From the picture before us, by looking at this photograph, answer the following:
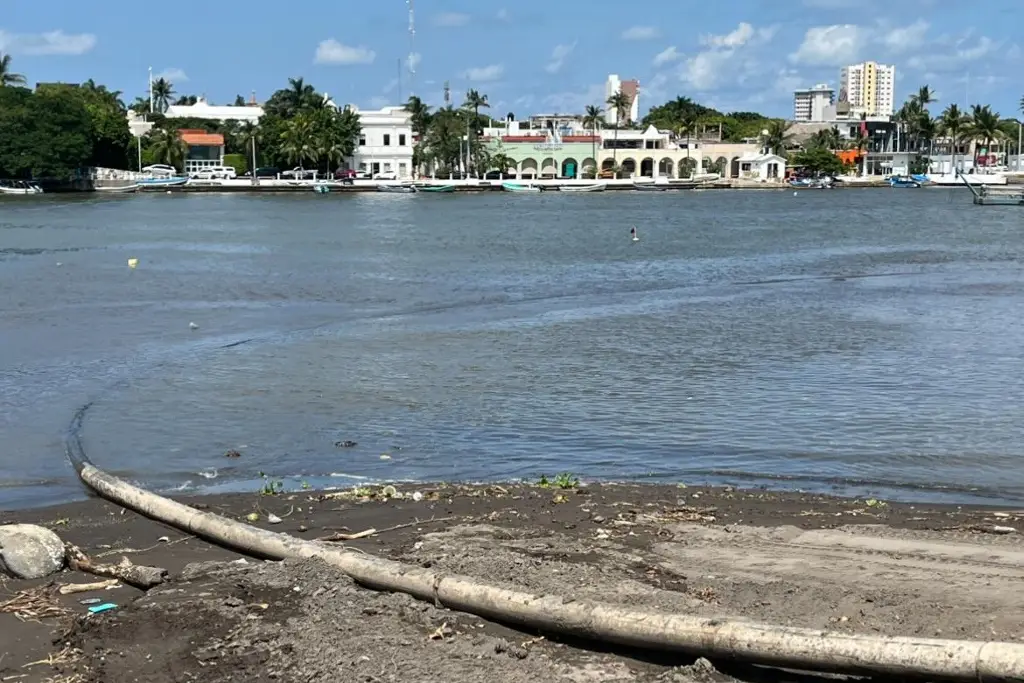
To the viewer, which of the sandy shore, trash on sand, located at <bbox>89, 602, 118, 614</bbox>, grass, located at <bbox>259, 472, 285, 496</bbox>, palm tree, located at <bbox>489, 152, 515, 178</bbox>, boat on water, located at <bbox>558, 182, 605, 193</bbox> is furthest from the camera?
palm tree, located at <bbox>489, 152, 515, 178</bbox>

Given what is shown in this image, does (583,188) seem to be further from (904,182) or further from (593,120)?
(904,182)

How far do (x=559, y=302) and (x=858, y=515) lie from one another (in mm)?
23533

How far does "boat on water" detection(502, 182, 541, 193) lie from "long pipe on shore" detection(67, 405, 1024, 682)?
468 ft

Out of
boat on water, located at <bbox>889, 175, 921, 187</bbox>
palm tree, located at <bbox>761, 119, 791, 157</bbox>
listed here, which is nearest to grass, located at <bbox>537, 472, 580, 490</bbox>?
palm tree, located at <bbox>761, 119, 791, 157</bbox>

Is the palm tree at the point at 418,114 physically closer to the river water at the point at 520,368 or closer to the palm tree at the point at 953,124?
the palm tree at the point at 953,124

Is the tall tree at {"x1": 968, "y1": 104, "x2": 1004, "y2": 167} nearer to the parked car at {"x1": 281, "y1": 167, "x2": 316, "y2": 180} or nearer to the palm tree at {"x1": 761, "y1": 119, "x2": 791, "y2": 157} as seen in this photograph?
the palm tree at {"x1": 761, "y1": 119, "x2": 791, "y2": 157}

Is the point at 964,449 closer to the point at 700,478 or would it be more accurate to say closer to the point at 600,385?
the point at 700,478

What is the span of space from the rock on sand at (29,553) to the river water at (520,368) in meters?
3.55

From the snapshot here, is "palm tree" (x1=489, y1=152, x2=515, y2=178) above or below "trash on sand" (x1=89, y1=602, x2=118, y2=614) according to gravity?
above

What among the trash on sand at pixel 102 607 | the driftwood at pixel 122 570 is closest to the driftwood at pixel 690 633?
the driftwood at pixel 122 570

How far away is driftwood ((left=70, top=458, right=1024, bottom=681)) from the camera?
634 centimetres

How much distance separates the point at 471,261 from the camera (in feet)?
168

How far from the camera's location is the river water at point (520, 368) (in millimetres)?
14727

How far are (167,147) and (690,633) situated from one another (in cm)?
16155
